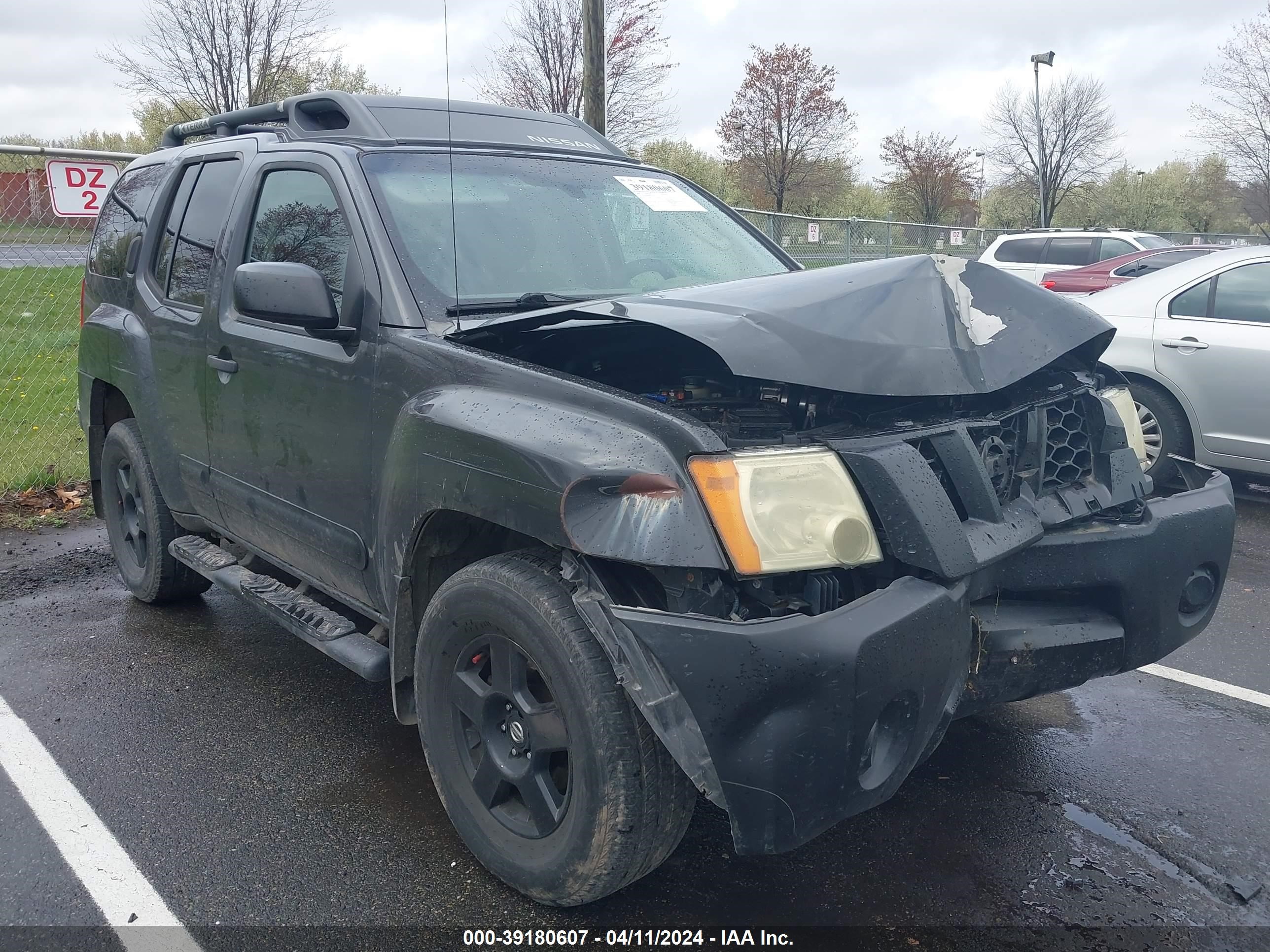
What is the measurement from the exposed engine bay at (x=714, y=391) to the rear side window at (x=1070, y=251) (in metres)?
14.2

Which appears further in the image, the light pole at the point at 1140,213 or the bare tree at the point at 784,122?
the light pole at the point at 1140,213

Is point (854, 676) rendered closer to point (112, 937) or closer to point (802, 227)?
point (112, 937)

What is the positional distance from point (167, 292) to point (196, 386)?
1.86ft

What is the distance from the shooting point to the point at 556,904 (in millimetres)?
2461

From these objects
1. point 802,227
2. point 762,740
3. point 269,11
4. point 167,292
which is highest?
point 269,11

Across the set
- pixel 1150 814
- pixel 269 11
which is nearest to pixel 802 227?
pixel 269 11

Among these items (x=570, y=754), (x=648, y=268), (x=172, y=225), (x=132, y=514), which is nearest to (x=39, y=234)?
(x=132, y=514)

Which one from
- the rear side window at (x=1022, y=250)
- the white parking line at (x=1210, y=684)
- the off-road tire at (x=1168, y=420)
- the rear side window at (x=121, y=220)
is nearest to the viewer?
the white parking line at (x=1210, y=684)

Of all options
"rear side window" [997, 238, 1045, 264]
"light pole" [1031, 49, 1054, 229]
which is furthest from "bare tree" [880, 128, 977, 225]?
"rear side window" [997, 238, 1045, 264]

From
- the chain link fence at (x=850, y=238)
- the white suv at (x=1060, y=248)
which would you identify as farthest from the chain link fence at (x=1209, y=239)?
the white suv at (x=1060, y=248)

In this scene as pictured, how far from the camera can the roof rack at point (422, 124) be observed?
359cm

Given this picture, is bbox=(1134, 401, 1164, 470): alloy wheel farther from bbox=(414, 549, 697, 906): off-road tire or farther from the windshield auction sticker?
bbox=(414, 549, 697, 906): off-road tire

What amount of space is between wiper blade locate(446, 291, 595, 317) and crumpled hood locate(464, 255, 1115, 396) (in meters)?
0.26

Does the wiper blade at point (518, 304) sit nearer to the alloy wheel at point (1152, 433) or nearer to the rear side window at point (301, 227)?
the rear side window at point (301, 227)
